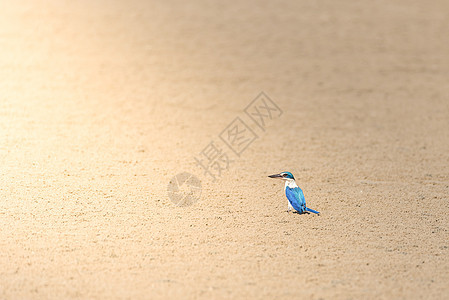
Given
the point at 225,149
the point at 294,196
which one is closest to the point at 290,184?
the point at 294,196

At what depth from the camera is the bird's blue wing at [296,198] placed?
2166mm

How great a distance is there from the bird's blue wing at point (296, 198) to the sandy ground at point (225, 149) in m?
0.07

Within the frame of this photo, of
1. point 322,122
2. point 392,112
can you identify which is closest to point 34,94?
point 322,122

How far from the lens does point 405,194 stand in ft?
8.23

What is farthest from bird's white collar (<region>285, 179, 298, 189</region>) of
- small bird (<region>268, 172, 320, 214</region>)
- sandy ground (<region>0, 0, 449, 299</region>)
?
sandy ground (<region>0, 0, 449, 299</region>)

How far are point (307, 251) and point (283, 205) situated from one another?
0.38 m

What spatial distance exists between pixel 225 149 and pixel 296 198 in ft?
2.87

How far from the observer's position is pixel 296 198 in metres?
2.17

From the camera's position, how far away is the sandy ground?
1.86 m

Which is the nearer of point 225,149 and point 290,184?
point 290,184

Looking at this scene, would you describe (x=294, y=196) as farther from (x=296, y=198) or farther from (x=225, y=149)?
(x=225, y=149)

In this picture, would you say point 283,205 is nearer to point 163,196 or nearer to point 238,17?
point 163,196

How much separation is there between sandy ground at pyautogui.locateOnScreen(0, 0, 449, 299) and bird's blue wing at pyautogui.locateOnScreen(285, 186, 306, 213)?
7 cm

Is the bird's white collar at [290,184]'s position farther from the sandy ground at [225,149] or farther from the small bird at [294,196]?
the sandy ground at [225,149]
